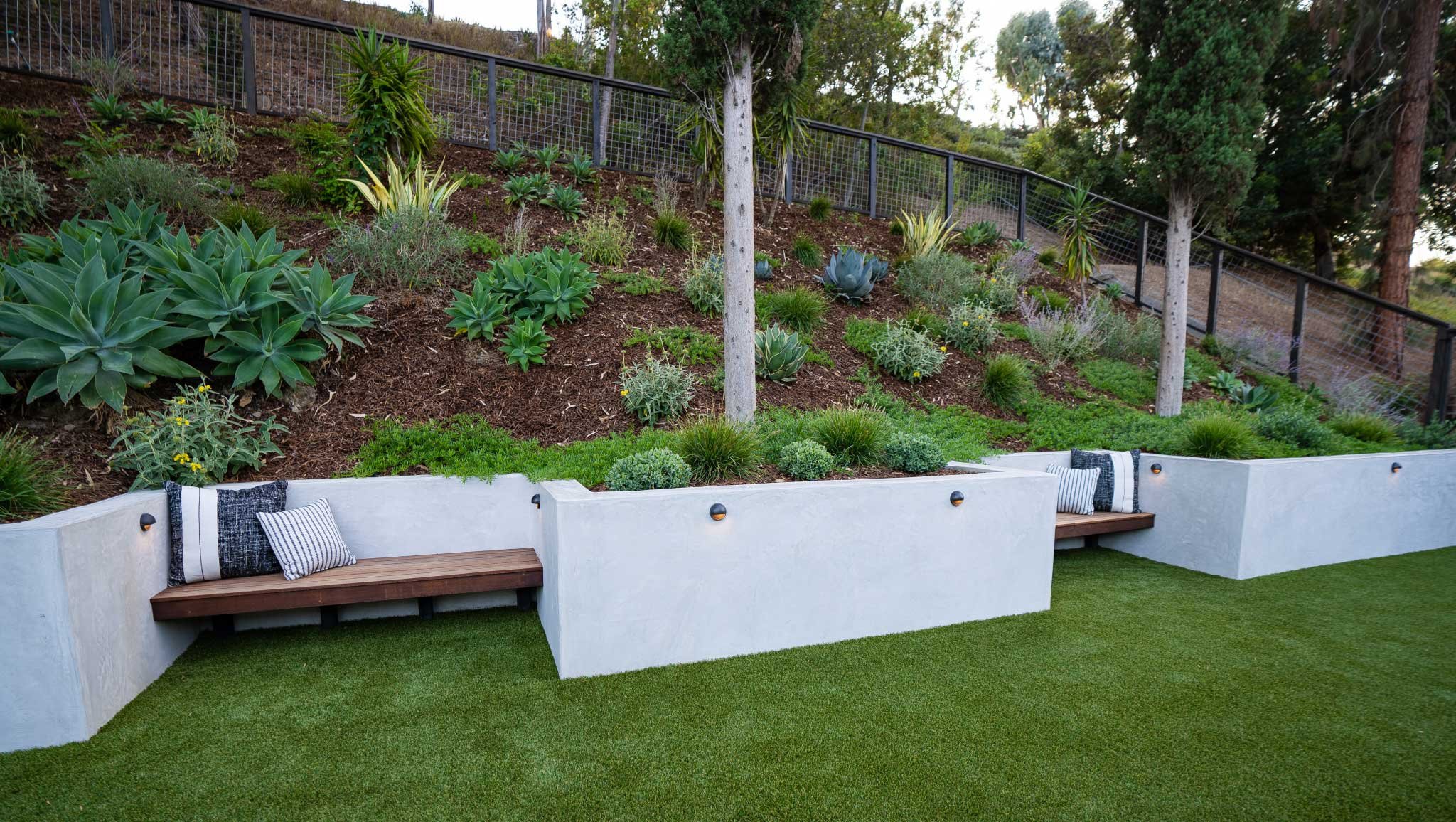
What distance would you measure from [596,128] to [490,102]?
122cm

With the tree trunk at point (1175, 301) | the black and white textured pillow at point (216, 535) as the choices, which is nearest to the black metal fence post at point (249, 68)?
the black and white textured pillow at point (216, 535)

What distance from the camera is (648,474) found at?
3.24 m

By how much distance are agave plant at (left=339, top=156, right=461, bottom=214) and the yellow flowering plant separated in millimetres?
2523

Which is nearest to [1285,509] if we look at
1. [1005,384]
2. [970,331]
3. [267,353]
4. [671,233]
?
[1005,384]

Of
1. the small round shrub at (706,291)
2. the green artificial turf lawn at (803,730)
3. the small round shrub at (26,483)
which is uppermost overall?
the small round shrub at (706,291)

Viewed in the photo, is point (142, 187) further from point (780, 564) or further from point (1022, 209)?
point (1022, 209)

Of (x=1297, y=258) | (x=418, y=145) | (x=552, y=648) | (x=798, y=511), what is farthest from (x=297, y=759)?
(x=1297, y=258)

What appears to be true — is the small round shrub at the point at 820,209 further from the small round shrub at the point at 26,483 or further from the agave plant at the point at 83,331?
the small round shrub at the point at 26,483

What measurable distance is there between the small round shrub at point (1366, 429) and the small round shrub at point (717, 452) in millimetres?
5730

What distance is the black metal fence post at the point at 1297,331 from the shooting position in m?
7.58

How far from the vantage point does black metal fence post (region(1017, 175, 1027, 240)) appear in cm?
955

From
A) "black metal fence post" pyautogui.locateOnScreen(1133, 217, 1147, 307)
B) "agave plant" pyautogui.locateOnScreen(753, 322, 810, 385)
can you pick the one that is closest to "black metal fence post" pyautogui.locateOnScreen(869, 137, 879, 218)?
"black metal fence post" pyautogui.locateOnScreen(1133, 217, 1147, 307)

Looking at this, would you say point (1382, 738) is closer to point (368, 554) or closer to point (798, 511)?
point (798, 511)

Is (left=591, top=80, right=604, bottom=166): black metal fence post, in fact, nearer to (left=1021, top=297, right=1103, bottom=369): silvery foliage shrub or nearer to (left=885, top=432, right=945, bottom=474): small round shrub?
(left=1021, top=297, right=1103, bottom=369): silvery foliage shrub
